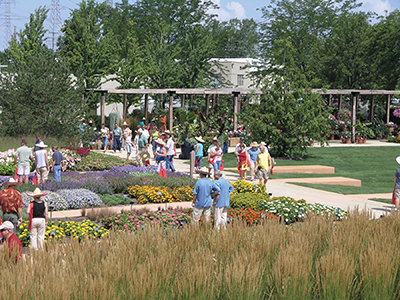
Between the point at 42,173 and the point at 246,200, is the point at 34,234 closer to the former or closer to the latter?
the point at 246,200

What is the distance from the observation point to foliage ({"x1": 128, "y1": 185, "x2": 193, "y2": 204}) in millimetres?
14211

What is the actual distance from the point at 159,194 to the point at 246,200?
246cm

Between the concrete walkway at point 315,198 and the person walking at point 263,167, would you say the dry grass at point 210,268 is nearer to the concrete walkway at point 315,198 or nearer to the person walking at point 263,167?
the concrete walkway at point 315,198

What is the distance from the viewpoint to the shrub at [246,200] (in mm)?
12790

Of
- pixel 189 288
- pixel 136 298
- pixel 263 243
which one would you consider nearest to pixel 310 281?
pixel 263 243

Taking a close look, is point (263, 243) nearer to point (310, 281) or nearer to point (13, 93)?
point (310, 281)

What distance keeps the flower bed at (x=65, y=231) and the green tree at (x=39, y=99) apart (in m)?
12.7

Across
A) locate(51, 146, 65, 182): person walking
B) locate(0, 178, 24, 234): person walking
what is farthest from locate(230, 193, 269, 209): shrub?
locate(51, 146, 65, 182): person walking

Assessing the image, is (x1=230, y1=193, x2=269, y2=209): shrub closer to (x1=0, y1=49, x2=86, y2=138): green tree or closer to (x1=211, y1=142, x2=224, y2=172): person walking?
(x1=211, y1=142, x2=224, y2=172): person walking

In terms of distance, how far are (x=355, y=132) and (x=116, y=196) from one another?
2508 centimetres

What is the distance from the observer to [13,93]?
22297 millimetres

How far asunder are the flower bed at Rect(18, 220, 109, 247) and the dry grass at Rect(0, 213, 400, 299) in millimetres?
3517

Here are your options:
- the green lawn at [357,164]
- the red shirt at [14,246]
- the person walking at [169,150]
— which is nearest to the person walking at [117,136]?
the green lawn at [357,164]

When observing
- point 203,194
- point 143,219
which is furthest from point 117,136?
point 203,194
